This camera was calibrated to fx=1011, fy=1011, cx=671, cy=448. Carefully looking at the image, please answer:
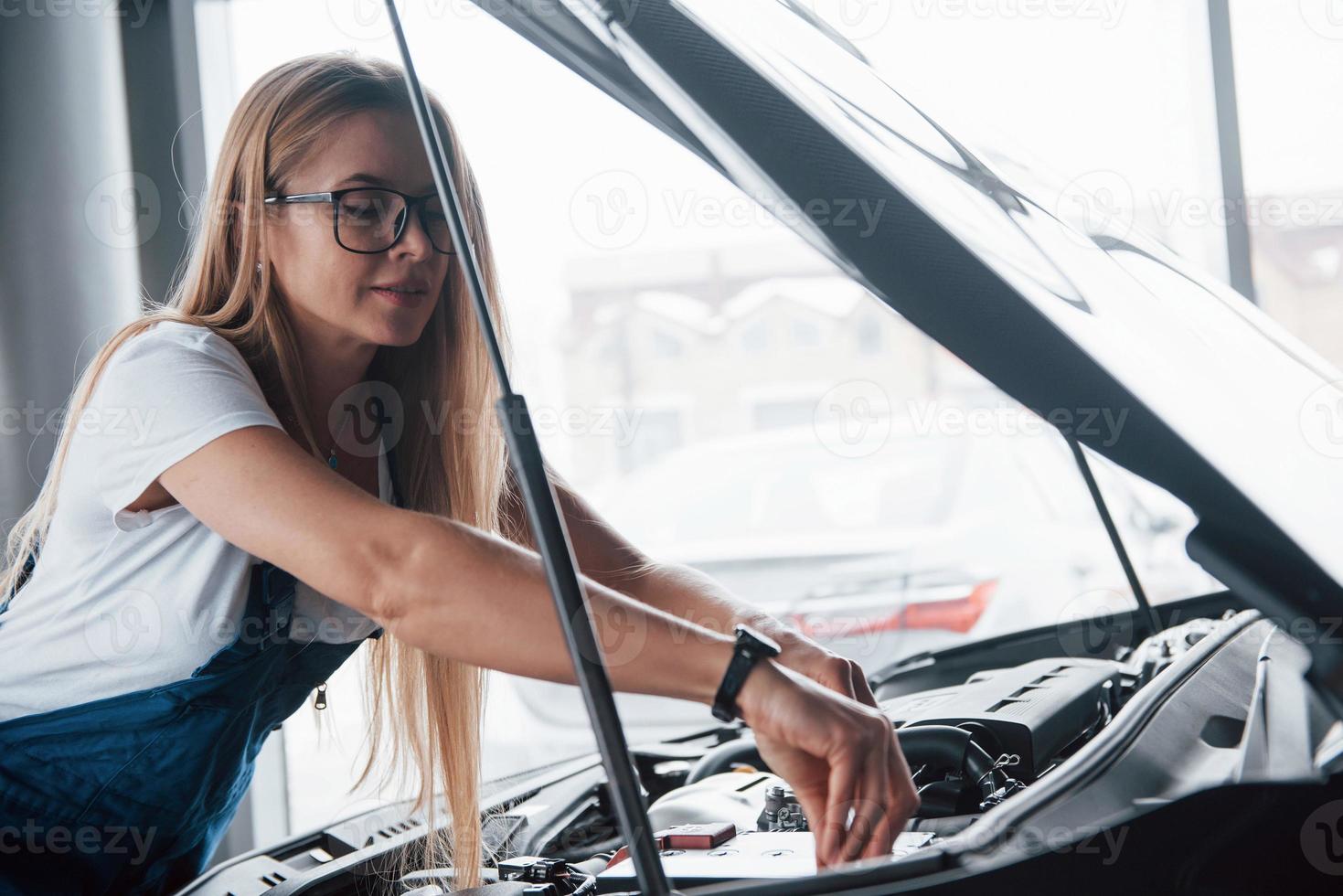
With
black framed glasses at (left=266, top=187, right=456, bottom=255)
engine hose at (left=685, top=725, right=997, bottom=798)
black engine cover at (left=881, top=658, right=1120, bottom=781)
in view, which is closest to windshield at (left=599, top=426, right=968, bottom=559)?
black engine cover at (left=881, top=658, right=1120, bottom=781)

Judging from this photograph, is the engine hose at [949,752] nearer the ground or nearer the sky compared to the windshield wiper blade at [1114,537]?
nearer the ground

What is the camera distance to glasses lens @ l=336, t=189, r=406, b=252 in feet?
3.69

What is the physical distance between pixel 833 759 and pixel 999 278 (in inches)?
20.9

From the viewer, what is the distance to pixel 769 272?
9.79m

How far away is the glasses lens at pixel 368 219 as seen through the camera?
3.69 ft

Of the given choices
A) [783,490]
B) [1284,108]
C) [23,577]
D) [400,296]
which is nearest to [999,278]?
[400,296]

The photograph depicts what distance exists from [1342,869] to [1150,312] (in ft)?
1.91

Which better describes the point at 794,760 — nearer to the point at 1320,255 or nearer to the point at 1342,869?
the point at 1342,869

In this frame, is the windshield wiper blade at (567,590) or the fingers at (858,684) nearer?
the windshield wiper blade at (567,590)

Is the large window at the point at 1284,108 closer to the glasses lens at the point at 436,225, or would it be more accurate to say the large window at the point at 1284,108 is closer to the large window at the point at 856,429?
the large window at the point at 856,429

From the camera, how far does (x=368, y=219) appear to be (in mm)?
1132

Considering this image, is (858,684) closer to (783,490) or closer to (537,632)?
(537,632)

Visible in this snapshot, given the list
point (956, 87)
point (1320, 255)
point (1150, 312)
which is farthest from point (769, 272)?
point (1150, 312)

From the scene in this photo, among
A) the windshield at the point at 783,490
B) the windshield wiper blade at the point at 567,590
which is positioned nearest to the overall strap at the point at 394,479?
the windshield wiper blade at the point at 567,590
